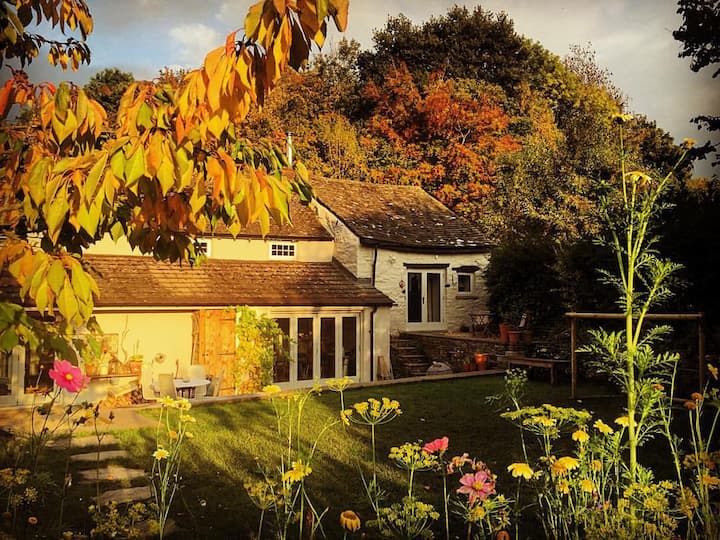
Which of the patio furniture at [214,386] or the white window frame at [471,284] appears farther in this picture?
the white window frame at [471,284]

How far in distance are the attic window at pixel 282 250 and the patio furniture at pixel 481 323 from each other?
616 centimetres

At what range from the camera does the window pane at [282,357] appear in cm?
1441

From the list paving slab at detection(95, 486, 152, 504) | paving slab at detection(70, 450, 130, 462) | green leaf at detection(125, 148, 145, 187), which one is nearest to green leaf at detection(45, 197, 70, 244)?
green leaf at detection(125, 148, 145, 187)

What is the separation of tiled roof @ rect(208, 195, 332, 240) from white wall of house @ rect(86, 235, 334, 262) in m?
0.17

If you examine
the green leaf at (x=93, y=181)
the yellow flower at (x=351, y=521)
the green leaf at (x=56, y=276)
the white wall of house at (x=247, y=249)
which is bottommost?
the yellow flower at (x=351, y=521)

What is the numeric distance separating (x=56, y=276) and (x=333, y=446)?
5873mm

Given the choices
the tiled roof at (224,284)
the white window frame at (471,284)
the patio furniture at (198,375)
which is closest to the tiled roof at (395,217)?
the white window frame at (471,284)

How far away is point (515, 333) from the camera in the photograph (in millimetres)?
15180

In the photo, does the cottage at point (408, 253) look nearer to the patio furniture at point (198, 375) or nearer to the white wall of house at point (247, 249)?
the white wall of house at point (247, 249)

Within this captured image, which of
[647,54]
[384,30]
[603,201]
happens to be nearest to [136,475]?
[603,201]

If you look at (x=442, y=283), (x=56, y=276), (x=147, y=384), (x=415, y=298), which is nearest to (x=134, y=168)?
(x=56, y=276)

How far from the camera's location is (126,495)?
4.71 m

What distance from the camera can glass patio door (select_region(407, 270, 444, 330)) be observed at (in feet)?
63.9

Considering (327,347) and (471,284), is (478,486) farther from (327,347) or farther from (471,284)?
(471,284)
